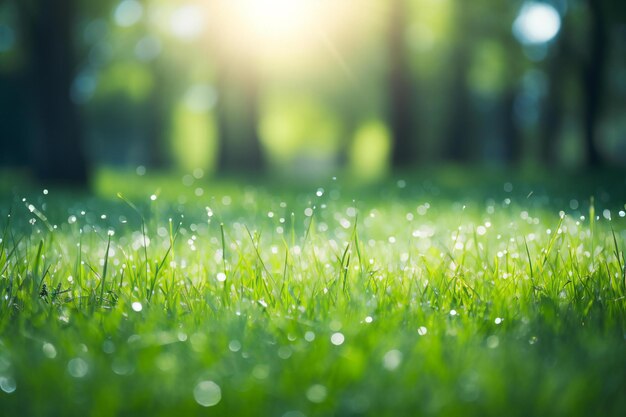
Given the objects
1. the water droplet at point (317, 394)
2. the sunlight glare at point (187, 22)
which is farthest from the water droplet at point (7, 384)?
the sunlight glare at point (187, 22)

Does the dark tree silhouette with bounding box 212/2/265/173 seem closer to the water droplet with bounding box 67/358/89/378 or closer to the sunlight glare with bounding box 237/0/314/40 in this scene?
the sunlight glare with bounding box 237/0/314/40

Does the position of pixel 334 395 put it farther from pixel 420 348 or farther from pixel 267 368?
A: pixel 420 348

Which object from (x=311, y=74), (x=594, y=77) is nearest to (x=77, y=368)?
(x=594, y=77)

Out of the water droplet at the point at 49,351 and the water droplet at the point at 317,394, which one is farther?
the water droplet at the point at 49,351

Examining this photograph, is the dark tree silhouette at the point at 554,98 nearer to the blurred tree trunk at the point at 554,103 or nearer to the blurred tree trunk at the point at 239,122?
the blurred tree trunk at the point at 554,103

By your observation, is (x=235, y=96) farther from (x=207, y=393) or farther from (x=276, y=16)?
(x=207, y=393)

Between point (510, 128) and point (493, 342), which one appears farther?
point (510, 128)
